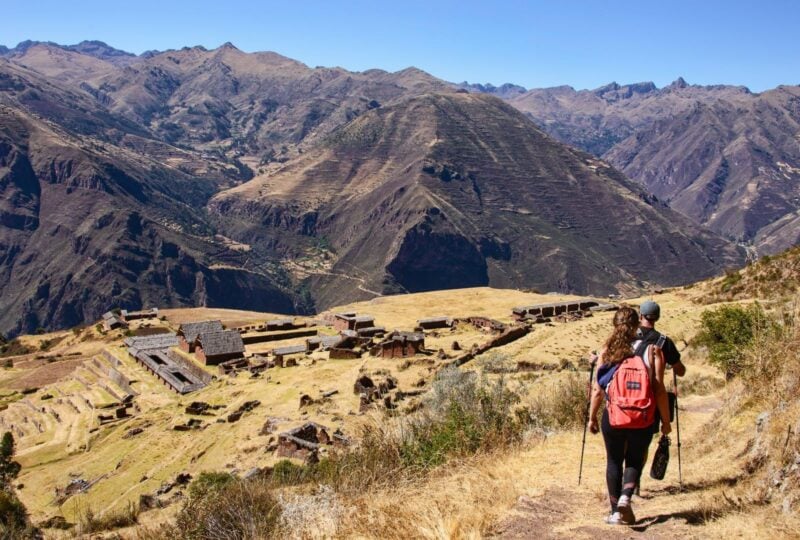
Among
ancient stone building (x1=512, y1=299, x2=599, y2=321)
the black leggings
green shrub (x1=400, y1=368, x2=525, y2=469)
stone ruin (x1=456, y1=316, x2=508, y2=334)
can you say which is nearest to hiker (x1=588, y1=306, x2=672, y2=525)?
the black leggings

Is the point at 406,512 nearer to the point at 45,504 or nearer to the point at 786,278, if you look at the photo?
the point at 45,504

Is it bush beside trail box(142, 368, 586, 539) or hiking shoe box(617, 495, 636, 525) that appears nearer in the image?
hiking shoe box(617, 495, 636, 525)

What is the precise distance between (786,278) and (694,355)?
21.0 metres

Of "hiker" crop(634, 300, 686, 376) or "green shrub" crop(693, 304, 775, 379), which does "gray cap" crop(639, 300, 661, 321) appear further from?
"green shrub" crop(693, 304, 775, 379)

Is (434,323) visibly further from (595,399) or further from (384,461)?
(595,399)

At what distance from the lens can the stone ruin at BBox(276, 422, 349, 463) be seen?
2504 centimetres

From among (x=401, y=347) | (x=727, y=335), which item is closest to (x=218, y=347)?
Answer: (x=401, y=347)

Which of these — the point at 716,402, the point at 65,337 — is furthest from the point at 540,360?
the point at 65,337

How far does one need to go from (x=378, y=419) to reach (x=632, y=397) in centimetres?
620

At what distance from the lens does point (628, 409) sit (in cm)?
797

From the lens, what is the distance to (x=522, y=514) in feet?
27.4

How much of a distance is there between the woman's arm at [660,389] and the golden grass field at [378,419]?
113 centimetres

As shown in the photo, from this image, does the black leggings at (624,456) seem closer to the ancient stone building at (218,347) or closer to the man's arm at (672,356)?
the man's arm at (672,356)

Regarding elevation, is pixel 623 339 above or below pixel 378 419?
above
